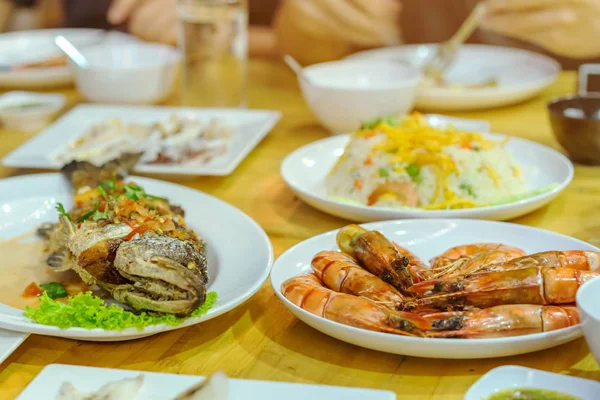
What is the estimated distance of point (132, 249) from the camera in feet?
5.29

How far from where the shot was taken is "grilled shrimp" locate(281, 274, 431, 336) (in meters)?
1.44

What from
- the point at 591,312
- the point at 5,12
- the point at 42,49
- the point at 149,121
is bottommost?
the point at 5,12

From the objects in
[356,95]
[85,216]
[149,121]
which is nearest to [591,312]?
[85,216]

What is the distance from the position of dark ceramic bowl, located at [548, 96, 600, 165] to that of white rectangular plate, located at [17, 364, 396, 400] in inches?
62.3

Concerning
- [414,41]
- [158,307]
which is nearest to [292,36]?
[414,41]

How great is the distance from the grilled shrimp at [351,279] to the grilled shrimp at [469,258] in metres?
0.14

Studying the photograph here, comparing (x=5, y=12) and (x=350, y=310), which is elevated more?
(x=350, y=310)

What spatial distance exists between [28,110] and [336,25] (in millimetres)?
1916

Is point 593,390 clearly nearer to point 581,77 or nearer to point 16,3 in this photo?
point 581,77

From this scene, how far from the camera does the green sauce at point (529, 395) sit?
4.25 ft

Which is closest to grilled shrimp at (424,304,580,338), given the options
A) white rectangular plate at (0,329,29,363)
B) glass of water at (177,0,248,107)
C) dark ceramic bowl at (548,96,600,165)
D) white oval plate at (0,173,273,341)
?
white oval plate at (0,173,273,341)

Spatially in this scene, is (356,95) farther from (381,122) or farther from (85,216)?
(85,216)

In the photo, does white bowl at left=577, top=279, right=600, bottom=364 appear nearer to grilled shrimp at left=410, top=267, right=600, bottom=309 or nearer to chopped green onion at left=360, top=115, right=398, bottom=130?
grilled shrimp at left=410, top=267, right=600, bottom=309

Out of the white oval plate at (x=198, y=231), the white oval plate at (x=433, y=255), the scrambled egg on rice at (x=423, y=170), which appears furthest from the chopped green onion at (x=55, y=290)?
the scrambled egg on rice at (x=423, y=170)
